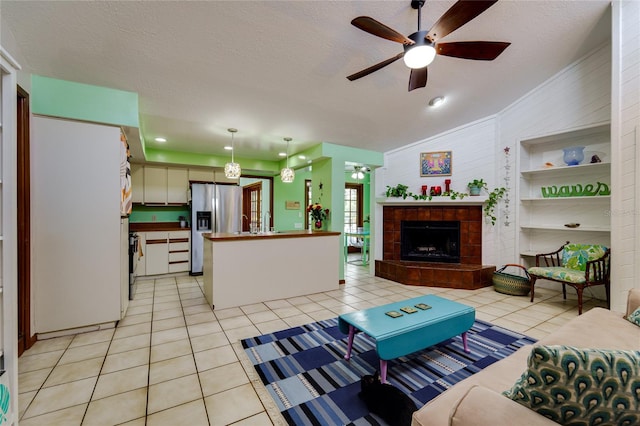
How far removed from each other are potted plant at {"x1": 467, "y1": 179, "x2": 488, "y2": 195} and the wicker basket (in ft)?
4.29

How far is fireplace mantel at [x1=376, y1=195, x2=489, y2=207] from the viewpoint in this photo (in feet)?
15.2

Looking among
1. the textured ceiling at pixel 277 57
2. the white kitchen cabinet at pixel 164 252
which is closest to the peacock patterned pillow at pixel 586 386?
the textured ceiling at pixel 277 57

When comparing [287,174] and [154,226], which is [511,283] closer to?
[287,174]

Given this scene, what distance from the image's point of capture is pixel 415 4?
225 centimetres

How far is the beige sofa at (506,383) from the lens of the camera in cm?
82

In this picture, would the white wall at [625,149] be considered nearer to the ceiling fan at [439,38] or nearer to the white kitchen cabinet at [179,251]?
the ceiling fan at [439,38]

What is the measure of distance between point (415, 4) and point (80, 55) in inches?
116

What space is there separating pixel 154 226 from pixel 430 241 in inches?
220

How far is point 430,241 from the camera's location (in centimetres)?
527

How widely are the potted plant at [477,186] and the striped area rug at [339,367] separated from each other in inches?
98.2

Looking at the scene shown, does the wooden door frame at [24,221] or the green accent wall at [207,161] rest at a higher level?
the green accent wall at [207,161]

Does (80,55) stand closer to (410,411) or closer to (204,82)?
(204,82)

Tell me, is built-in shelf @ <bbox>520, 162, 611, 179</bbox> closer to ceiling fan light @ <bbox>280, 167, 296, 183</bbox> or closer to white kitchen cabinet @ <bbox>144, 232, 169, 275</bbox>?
ceiling fan light @ <bbox>280, 167, 296, 183</bbox>

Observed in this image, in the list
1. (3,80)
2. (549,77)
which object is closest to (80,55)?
(3,80)
